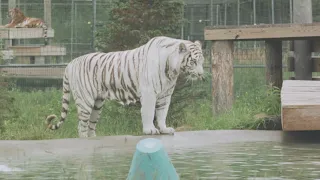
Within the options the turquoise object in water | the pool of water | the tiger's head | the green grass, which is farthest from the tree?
the tiger's head

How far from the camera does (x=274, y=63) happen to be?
10.6 meters

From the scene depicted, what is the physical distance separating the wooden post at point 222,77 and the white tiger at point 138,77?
123cm

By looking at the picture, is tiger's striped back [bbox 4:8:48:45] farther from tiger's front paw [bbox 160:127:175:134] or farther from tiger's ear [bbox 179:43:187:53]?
tiger's front paw [bbox 160:127:175:134]

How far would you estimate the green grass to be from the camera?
909 centimetres

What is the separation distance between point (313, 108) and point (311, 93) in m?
0.87

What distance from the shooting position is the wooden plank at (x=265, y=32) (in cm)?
941

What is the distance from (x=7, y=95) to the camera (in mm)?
9680

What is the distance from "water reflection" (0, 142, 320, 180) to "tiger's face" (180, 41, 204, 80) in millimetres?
1415

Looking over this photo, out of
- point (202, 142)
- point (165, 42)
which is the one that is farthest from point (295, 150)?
point (165, 42)

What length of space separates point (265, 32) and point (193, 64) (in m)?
1.50

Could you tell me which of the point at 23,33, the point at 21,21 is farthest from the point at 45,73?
the point at 21,21

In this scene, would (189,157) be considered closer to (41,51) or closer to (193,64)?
(193,64)

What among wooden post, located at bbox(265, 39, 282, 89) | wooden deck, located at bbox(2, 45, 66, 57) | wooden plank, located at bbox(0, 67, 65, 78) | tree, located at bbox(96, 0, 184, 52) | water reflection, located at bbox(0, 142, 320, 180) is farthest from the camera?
wooden deck, located at bbox(2, 45, 66, 57)

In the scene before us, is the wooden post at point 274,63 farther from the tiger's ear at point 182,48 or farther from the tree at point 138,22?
the tiger's ear at point 182,48
